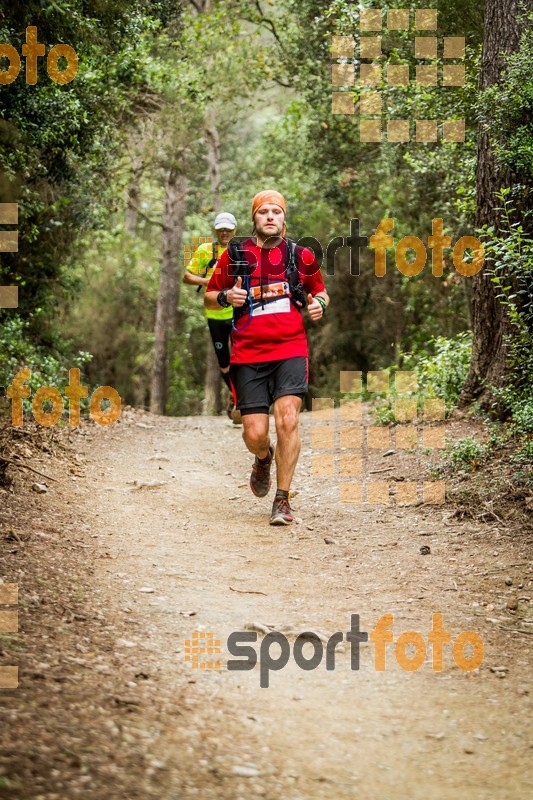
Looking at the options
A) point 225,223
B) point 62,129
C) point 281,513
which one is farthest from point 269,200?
point 62,129

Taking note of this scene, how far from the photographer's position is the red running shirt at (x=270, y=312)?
666 cm

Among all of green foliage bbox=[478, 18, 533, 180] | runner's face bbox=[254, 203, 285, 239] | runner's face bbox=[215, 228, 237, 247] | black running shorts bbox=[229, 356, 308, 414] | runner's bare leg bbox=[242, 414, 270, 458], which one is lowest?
runner's bare leg bbox=[242, 414, 270, 458]

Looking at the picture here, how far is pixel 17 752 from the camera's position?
277 centimetres

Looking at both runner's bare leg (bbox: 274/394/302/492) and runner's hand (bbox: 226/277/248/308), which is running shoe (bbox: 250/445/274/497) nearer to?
runner's bare leg (bbox: 274/394/302/492)

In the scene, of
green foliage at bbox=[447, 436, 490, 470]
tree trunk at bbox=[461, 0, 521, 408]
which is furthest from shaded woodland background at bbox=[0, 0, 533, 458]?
green foliage at bbox=[447, 436, 490, 470]

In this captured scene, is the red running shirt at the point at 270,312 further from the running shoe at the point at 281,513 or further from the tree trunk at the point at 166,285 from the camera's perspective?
the tree trunk at the point at 166,285

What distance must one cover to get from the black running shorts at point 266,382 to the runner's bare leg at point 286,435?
0.25ft

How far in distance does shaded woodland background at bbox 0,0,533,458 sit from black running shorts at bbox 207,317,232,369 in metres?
2.23

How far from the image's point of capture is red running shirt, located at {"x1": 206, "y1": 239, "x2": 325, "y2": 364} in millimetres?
6660

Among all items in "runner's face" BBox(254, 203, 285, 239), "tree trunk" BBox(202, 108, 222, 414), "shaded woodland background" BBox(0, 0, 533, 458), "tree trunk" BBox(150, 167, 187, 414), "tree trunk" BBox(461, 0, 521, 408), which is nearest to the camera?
"runner's face" BBox(254, 203, 285, 239)

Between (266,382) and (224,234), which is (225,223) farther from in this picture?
(266,382)

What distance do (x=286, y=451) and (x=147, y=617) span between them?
2551 mm

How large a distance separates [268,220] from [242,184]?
74.7 ft

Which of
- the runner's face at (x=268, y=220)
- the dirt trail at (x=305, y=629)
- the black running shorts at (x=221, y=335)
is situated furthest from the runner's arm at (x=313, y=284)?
the black running shorts at (x=221, y=335)
